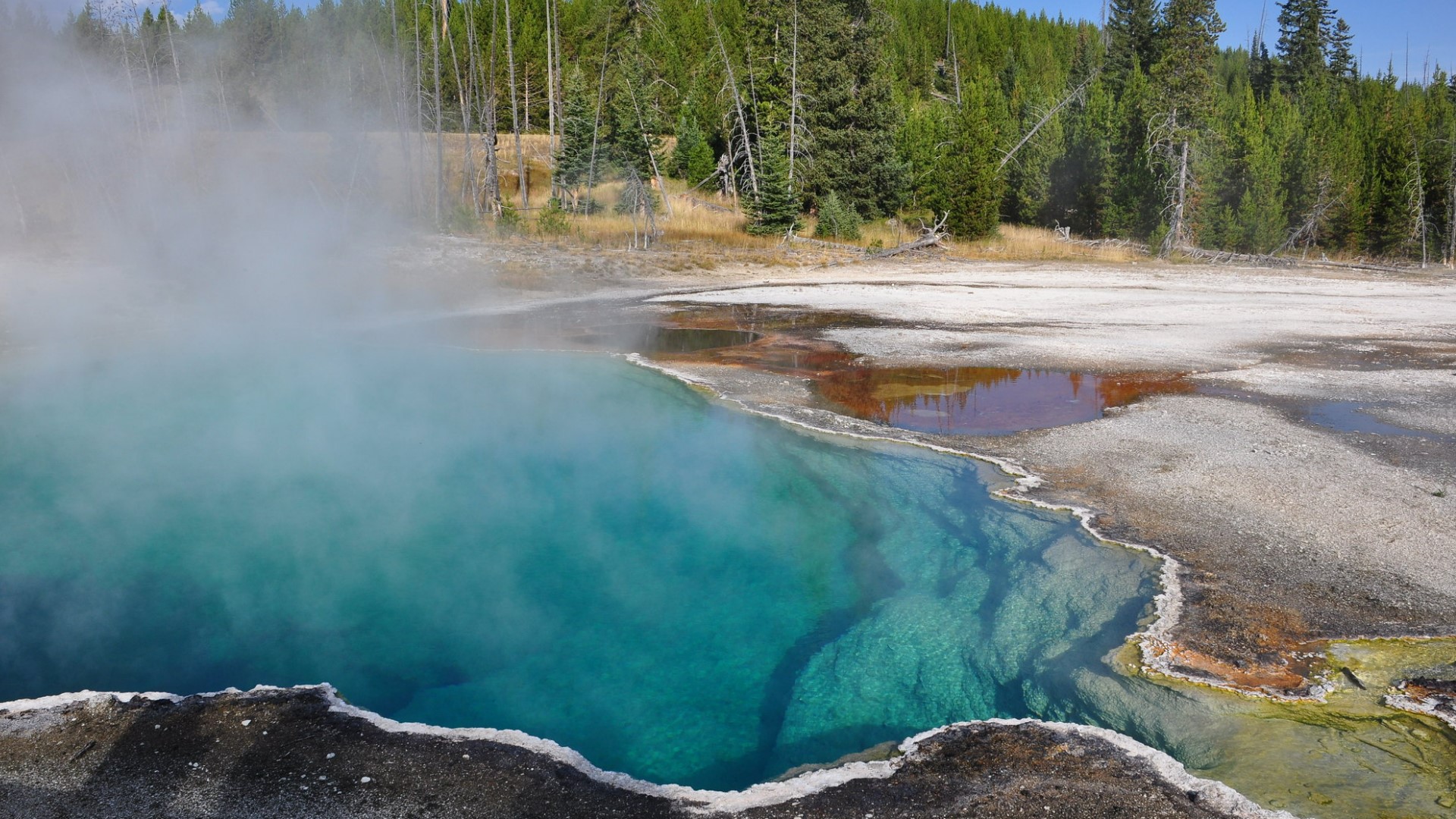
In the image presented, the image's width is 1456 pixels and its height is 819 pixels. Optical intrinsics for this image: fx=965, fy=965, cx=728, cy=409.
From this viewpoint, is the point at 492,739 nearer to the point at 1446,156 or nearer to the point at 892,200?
the point at 892,200

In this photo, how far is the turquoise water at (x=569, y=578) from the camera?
419 centimetres

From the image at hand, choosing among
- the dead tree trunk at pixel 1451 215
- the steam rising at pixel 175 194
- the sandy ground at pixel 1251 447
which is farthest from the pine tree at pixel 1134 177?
the steam rising at pixel 175 194

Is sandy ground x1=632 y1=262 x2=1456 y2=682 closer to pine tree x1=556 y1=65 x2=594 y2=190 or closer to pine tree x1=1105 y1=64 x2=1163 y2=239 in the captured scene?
pine tree x1=1105 y1=64 x2=1163 y2=239

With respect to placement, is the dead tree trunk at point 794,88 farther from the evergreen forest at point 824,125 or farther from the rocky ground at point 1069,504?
the rocky ground at point 1069,504

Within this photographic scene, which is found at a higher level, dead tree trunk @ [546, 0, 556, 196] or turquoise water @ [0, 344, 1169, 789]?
dead tree trunk @ [546, 0, 556, 196]

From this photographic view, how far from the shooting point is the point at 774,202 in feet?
75.3

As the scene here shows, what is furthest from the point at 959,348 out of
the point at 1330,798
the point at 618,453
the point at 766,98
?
the point at 766,98

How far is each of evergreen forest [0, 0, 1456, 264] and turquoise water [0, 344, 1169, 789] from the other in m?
13.5

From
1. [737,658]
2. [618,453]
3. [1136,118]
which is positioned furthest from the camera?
[1136,118]

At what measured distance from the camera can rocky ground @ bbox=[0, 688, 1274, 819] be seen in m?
3.08

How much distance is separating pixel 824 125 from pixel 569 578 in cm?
2238

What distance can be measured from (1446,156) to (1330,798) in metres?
31.2

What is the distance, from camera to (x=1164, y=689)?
161 inches

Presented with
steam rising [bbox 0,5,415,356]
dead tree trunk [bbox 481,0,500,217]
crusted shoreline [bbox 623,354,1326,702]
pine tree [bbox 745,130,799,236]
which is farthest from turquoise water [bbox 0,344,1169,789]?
pine tree [bbox 745,130,799,236]
